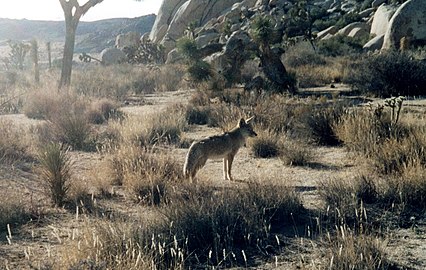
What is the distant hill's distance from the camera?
104 metres

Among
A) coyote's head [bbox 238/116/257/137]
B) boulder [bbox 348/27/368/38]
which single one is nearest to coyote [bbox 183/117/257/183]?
coyote's head [bbox 238/116/257/137]

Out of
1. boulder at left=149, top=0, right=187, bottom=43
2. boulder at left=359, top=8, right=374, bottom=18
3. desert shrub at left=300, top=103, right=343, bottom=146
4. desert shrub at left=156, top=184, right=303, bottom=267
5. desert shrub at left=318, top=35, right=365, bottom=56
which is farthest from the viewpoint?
boulder at left=149, top=0, right=187, bottom=43

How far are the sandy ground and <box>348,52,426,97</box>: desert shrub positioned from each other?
738 cm

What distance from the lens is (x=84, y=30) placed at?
415 feet

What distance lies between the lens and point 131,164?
7844 millimetres

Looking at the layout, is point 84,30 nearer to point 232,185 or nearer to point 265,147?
point 265,147

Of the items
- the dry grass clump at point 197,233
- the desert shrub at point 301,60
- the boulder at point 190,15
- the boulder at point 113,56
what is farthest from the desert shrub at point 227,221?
the boulder at point 190,15

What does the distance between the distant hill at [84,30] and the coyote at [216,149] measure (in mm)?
93144

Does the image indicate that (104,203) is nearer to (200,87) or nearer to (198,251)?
(198,251)

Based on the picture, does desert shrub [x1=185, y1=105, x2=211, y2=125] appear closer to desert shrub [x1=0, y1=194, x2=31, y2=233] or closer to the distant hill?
desert shrub [x1=0, y1=194, x2=31, y2=233]

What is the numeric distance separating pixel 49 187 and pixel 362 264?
4617 mm

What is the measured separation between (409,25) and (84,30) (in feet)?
361

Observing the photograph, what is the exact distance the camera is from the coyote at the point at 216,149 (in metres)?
7.37

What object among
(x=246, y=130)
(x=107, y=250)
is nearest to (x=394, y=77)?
(x=246, y=130)
